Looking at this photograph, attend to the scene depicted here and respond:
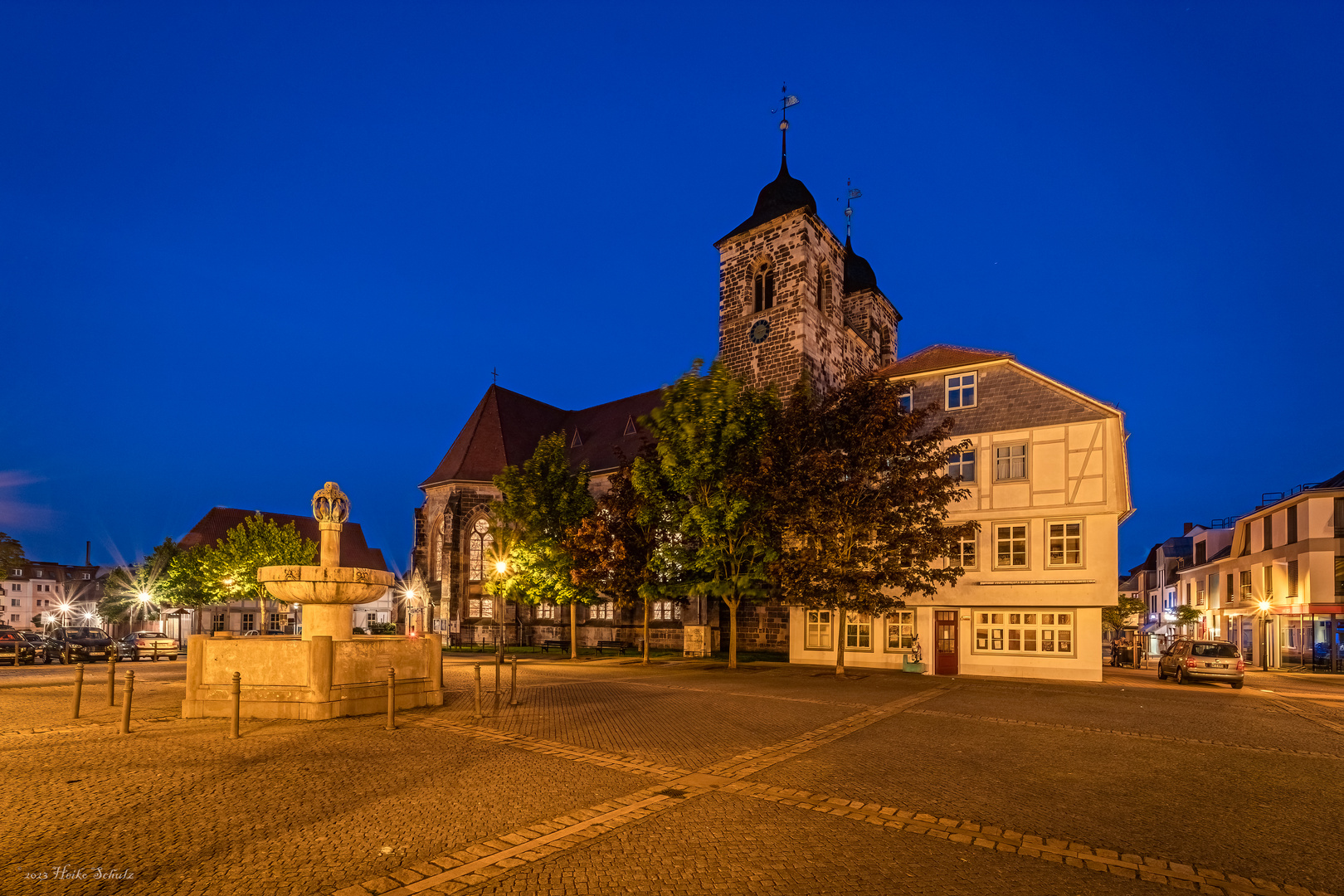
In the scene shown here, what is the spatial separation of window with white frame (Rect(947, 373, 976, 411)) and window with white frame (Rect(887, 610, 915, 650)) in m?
7.61

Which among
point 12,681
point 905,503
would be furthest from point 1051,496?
point 12,681

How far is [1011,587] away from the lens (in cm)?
2598

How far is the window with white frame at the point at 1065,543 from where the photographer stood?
25.1 meters

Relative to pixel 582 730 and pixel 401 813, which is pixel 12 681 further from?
pixel 401 813

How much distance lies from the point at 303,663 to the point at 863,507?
16.5 meters

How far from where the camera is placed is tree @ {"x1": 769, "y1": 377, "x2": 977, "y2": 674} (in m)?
23.5

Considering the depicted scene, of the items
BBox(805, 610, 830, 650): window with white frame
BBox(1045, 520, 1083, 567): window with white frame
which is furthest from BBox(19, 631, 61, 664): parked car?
BBox(1045, 520, 1083, 567): window with white frame

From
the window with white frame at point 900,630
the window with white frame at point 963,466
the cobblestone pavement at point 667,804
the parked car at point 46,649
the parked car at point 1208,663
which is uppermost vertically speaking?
the window with white frame at point 963,466

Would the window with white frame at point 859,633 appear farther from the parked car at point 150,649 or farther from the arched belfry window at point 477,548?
the parked car at point 150,649

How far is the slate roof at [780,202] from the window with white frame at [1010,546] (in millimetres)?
20525

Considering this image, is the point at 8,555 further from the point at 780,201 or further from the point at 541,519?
the point at 780,201

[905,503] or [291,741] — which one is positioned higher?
[905,503]

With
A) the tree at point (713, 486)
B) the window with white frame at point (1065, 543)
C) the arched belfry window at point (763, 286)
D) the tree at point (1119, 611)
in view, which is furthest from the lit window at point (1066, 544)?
the tree at point (1119, 611)

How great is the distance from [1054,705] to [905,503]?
753cm
